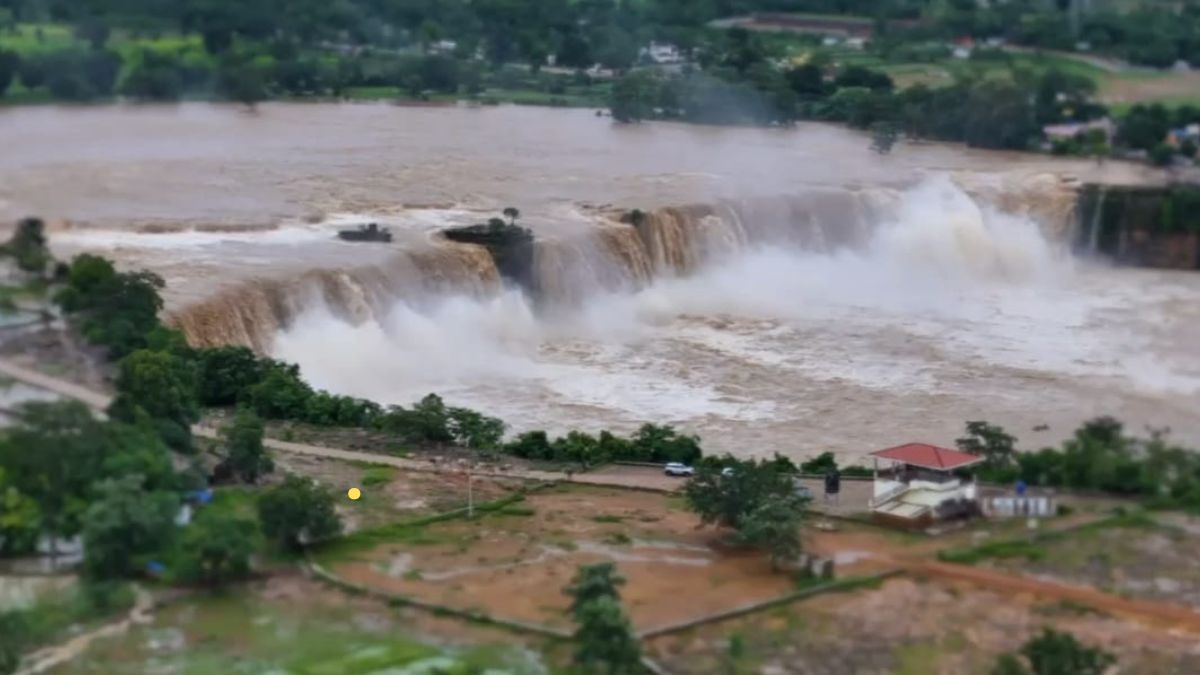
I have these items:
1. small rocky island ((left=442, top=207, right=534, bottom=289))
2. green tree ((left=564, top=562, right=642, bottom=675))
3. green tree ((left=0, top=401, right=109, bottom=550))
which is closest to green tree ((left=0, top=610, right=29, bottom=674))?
green tree ((left=0, top=401, right=109, bottom=550))

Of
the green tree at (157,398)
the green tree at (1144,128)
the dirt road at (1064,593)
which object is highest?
the green tree at (1144,128)

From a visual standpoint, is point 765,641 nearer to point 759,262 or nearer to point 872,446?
point 872,446

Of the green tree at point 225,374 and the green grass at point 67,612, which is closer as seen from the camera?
the green grass at point 67,612

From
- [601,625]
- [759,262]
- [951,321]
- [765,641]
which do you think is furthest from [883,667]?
[759,262]

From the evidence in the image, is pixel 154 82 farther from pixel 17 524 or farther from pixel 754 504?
pixel 754 504

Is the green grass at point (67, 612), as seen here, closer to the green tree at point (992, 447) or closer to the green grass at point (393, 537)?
the green grass at point (393, 537)

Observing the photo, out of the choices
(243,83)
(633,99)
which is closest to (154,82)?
(243,83)

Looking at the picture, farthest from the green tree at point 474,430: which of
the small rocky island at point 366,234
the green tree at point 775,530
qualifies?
the small rocky island at point 366,234
